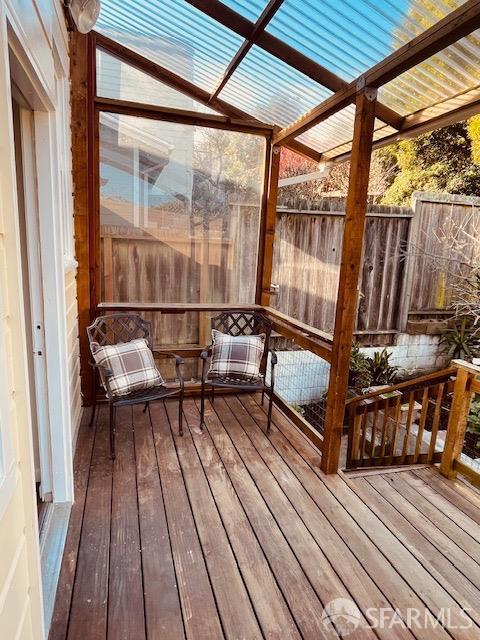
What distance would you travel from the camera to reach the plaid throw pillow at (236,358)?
2922mm

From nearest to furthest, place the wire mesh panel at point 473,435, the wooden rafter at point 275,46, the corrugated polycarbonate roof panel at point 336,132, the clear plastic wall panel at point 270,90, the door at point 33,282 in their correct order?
the door at point 33,282 → the wooden rafter at point 275,46 → the clear plastic wall panel at point 270,90 → the corrugated polycarbonate roof panel at point 336,132 → the wire mesh panel at point 473,435

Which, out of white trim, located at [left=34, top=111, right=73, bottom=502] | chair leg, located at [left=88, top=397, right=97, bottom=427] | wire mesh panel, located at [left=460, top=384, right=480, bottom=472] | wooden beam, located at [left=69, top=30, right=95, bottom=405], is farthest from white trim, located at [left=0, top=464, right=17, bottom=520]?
wire mesh panel, located at [left=460, top=384, right=480, bottom=472]

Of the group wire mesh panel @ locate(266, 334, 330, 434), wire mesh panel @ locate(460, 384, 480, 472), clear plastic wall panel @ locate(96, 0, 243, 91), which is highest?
clear plastic wall panel @ locate(96, 0, 243, 91)

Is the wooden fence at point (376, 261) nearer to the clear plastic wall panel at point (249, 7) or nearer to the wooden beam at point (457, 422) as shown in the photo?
the wooden beam at point (457, 422)

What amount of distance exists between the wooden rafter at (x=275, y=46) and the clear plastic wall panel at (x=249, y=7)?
0.11 ft

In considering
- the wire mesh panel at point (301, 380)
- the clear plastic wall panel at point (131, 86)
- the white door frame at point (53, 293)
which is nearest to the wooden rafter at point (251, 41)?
the clear plastic wall panel at point (131, 86)

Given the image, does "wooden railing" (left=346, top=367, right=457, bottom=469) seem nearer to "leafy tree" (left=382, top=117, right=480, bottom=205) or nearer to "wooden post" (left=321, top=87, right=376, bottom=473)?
"wooden post" (left=321, top=87, right=376, bottom=473)

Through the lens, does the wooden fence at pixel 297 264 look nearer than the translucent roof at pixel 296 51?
No

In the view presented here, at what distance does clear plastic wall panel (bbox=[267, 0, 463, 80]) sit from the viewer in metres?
1.72

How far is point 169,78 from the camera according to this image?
3.07 metres

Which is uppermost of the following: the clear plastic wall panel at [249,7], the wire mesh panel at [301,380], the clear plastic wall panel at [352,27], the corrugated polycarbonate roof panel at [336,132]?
the clear plastic wall panel at [249,7]

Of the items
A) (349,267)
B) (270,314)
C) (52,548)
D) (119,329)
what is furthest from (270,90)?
(52,548)

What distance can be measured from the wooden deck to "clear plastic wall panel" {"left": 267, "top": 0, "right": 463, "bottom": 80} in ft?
7.89

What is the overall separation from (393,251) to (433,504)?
10.8ft
